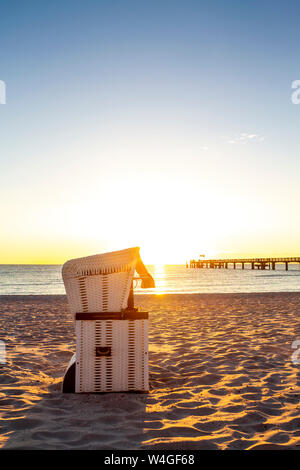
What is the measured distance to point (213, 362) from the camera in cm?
526

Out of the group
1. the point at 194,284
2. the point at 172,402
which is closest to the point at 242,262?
the point at 194,284

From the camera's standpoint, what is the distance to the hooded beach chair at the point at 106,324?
3.74 m

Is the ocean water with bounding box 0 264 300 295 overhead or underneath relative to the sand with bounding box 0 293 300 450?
underneath

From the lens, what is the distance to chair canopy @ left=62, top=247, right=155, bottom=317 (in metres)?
3.72

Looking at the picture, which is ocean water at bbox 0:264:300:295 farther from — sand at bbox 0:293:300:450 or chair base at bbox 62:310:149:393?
chair base at bbox 62:310:149:393

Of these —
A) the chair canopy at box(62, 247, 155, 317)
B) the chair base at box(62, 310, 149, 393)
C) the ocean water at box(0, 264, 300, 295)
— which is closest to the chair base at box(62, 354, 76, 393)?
the chair base at box(62, 310, 149, 393)

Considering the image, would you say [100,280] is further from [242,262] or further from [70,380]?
[242,262]

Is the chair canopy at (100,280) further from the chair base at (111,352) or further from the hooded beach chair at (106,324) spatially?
the chair base at (111,352)

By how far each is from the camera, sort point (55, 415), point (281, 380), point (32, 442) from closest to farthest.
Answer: point (32, 442) → point (55, 415) → point (281, 380)

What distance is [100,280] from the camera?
12.4 ft

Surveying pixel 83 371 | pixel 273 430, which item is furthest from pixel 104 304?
pixel 273 430

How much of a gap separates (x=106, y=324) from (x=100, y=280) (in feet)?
1.55
